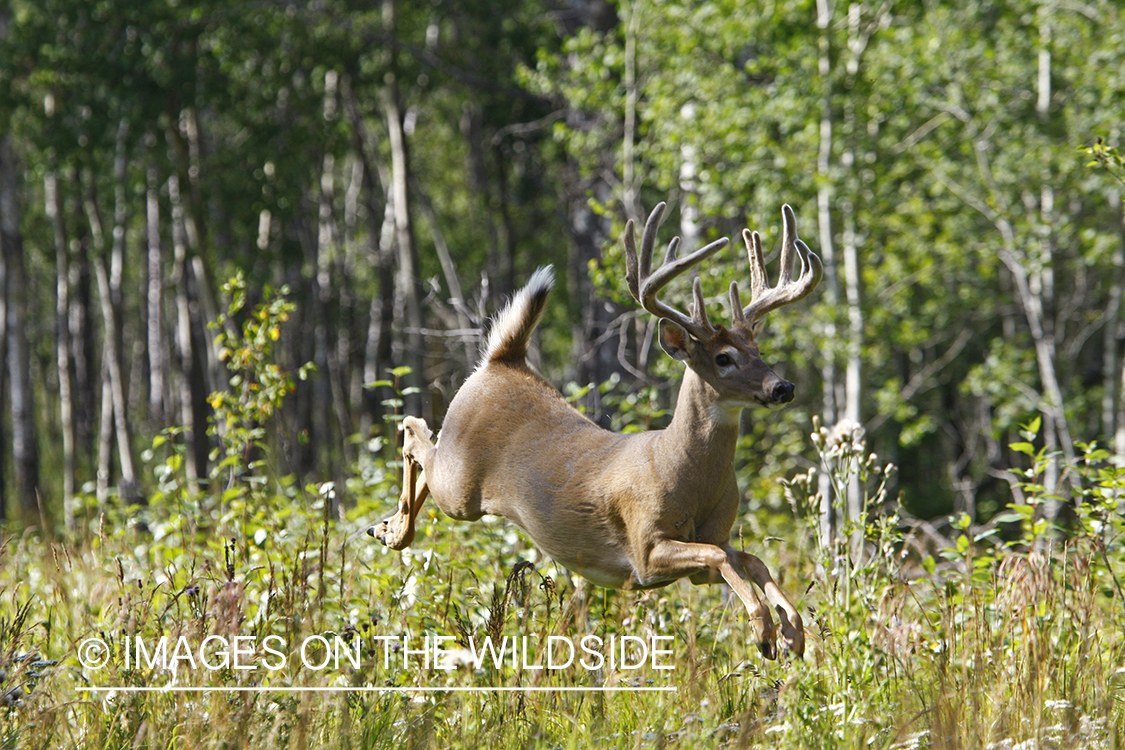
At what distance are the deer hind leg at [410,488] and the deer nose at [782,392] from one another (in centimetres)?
208

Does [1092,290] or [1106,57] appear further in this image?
[1092,290]

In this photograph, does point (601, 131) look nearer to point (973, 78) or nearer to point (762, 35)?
point (762, 35)

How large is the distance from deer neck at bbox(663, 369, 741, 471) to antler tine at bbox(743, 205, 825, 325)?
465 mm

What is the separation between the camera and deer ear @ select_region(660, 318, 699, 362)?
169 inches

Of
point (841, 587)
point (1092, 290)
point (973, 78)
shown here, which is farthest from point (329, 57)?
point (1092, 290)

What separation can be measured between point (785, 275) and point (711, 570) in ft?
4.50

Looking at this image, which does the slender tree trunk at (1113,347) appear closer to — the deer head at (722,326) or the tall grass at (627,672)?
the tall grass at (627,672)

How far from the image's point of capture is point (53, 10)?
13.4m

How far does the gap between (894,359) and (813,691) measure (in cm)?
1939

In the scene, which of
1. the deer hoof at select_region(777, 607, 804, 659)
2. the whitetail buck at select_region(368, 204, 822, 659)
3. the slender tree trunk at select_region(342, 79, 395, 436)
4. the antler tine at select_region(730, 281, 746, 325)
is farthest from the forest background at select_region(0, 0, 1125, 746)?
the deer hoof at select_region(777, 607, 804, 659)

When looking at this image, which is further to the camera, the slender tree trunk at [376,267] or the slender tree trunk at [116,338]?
the slender tree trunk at [376,267]

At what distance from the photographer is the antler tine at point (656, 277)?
A: 14.0 feet

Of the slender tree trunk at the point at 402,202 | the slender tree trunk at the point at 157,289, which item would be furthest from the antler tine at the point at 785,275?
the slender tree trunk at the point at 157,289

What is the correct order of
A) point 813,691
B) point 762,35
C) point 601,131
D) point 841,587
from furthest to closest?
point 762,35, point 601,131, point 841,587, point 813,691
